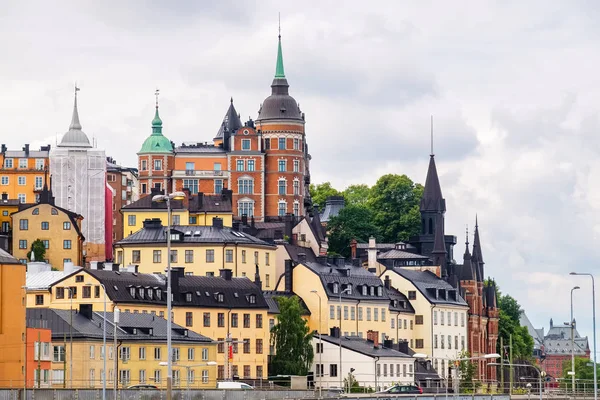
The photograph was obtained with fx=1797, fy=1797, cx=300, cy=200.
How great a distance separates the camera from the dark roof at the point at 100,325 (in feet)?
423

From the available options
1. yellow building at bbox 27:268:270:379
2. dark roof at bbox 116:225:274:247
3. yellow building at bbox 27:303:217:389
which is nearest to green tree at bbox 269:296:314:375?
yellow building at bbox 27:268:270:379

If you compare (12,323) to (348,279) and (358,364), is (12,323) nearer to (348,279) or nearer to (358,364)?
(358,364)

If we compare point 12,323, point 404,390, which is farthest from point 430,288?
point 12,323

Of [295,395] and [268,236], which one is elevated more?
[268,236]

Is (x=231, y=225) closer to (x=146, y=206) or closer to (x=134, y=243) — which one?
(x=146, y=206)

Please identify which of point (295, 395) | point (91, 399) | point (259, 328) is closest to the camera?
point (91, 399)

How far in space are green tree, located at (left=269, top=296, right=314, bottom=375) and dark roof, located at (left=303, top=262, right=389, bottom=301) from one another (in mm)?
13178

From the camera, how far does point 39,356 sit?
118 meters

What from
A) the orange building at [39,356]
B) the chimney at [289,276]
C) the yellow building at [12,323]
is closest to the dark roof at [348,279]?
the chimney at [289,276]

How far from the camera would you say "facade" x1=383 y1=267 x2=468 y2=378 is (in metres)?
190

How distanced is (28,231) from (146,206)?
13015 mm

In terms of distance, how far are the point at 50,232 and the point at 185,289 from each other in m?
43.9

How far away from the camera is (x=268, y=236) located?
646 feet

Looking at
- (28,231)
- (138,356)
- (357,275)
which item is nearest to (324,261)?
(357,275)
